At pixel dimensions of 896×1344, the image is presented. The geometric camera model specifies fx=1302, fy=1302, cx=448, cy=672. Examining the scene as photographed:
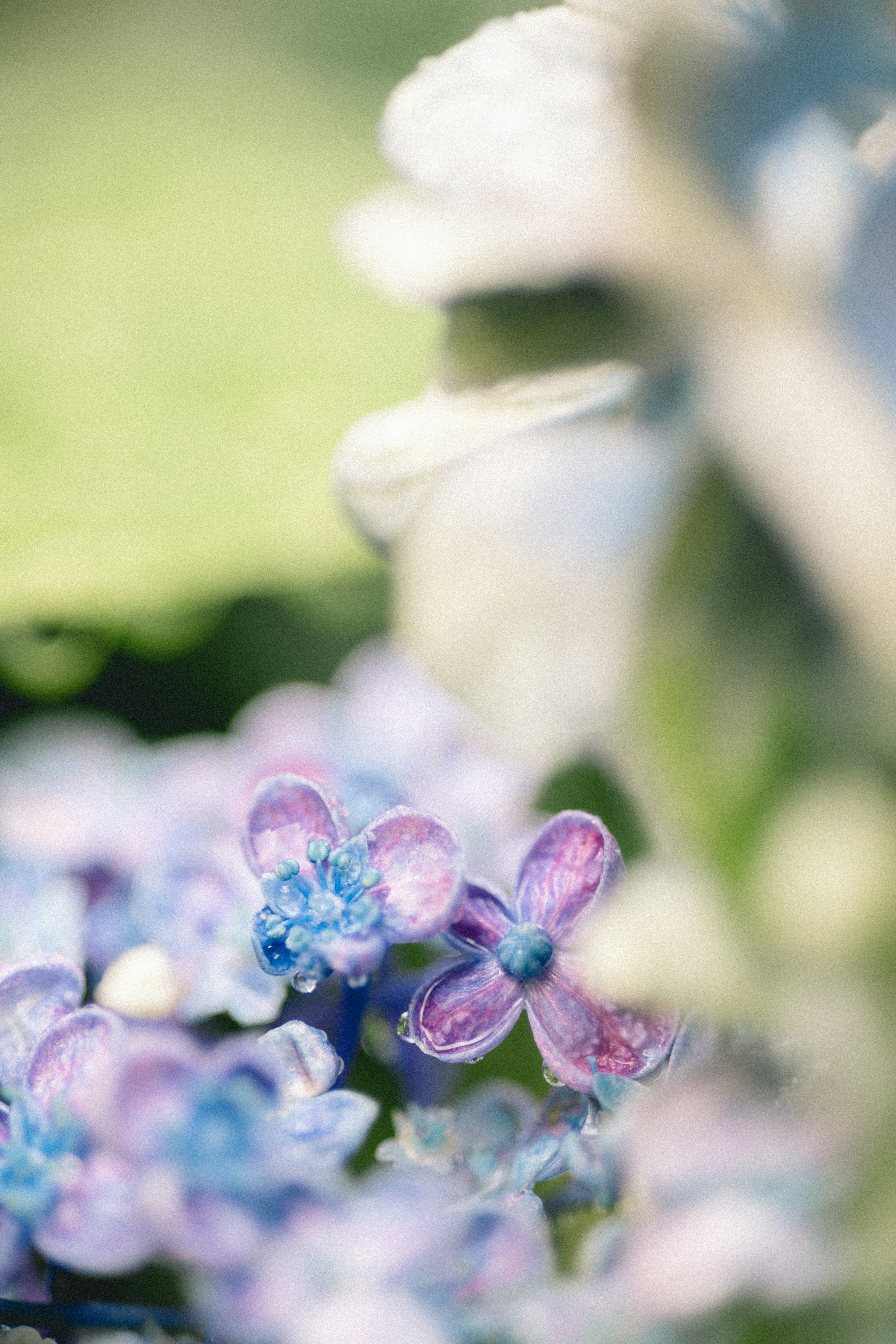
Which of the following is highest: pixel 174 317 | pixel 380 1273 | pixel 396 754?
pixel 174 317

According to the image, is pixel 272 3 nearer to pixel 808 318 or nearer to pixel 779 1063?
pixel 808 318

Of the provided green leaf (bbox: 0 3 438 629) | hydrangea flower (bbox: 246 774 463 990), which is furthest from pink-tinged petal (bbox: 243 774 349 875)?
green leaf (bbox: 0 3 438 629)

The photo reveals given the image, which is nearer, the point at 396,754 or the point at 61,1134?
the point at 61,1134

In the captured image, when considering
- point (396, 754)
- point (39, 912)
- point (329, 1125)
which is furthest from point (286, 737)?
point (329, 1125)

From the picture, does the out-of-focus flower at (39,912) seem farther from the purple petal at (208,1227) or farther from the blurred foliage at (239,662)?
the blurred foliage at (239,662)

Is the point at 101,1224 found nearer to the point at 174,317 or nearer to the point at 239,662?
the point at 239,662

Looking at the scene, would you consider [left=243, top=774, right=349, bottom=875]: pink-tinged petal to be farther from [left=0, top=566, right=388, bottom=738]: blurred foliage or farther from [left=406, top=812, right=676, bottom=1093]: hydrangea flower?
[left=0, top=566, right=388, bottom=738]: blurred foliage

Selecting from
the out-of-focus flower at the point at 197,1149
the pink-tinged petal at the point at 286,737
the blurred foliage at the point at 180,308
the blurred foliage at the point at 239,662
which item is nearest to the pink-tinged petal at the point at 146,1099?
the out-of-focus flower at the point at 197,1149
